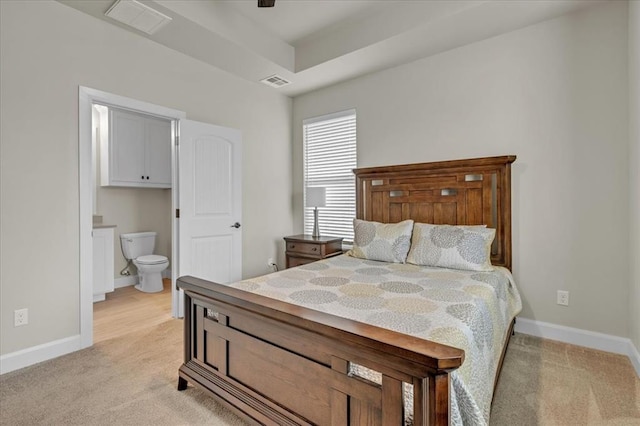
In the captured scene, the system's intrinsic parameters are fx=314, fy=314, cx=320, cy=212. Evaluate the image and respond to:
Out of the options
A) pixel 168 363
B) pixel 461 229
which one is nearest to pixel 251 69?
pixel 461 229

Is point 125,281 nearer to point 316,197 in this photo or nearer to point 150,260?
point 150,260

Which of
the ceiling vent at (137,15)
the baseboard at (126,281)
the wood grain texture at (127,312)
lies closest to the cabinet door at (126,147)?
the baseboard at (126,281)

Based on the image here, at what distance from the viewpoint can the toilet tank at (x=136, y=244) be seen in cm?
447

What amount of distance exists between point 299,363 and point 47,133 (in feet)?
8.41

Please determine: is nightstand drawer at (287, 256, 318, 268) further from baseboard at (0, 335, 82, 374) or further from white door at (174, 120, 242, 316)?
baseboard at (0, 335, 82, 374)

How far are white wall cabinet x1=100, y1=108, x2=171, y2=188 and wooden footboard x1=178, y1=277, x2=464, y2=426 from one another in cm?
310

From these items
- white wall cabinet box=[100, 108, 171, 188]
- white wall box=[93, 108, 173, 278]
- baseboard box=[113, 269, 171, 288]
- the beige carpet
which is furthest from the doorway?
baseboard box=[113, 269, 171, 288]

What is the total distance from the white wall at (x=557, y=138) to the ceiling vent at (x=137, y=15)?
2539 millimetres

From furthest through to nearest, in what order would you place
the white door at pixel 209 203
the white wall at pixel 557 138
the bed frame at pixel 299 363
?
the white door at pixel 209 203 < the white wall at pixel 557 138 < the bed frame at pixel 299 363

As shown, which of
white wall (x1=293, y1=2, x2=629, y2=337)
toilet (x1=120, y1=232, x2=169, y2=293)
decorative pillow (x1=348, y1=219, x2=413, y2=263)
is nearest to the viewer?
white wall (x1=293, y1=2, x2=629, y2=337)

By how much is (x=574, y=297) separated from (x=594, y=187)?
2.98 ft

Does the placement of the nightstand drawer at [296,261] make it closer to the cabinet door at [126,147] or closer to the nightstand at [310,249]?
the nightstand at [310,249]

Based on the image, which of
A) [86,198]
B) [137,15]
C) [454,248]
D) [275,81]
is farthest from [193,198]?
[454,248]

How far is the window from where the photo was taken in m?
3.99
